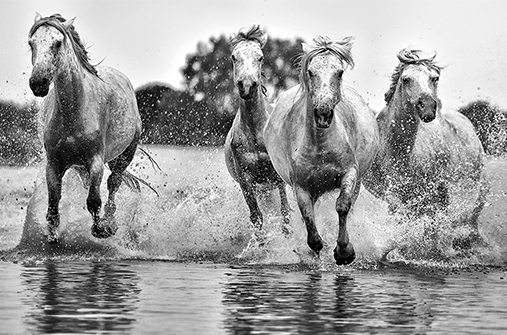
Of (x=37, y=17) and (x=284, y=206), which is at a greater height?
(x=37, y=17)

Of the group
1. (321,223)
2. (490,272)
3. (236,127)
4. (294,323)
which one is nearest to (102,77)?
(236,127)

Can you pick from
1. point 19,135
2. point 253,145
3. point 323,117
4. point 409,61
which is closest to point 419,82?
point 409,61

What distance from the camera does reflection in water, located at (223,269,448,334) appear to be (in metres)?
7.48

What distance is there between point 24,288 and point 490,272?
13.8ft

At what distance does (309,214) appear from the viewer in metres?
11.0

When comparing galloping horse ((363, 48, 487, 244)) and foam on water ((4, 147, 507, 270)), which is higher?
galloping horse ((363, 48, 487, 244))

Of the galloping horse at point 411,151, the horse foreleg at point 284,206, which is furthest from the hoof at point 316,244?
the galloping horse at point 411,151

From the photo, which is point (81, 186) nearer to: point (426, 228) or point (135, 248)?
point (135, 248)

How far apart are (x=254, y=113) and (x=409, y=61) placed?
1642mm

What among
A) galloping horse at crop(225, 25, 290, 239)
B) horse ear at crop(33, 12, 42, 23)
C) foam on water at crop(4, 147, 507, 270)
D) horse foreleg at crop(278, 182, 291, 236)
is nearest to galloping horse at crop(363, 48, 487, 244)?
foam on water at crop(4, 147, 507, 270)

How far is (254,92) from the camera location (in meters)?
13.2

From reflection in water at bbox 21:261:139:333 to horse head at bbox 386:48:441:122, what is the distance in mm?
3270

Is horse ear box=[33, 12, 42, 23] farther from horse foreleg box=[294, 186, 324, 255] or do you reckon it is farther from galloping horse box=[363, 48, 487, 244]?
galloping horse box=[363, 48, 487, 244]

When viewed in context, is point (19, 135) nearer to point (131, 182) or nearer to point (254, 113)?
point (131, 182)
